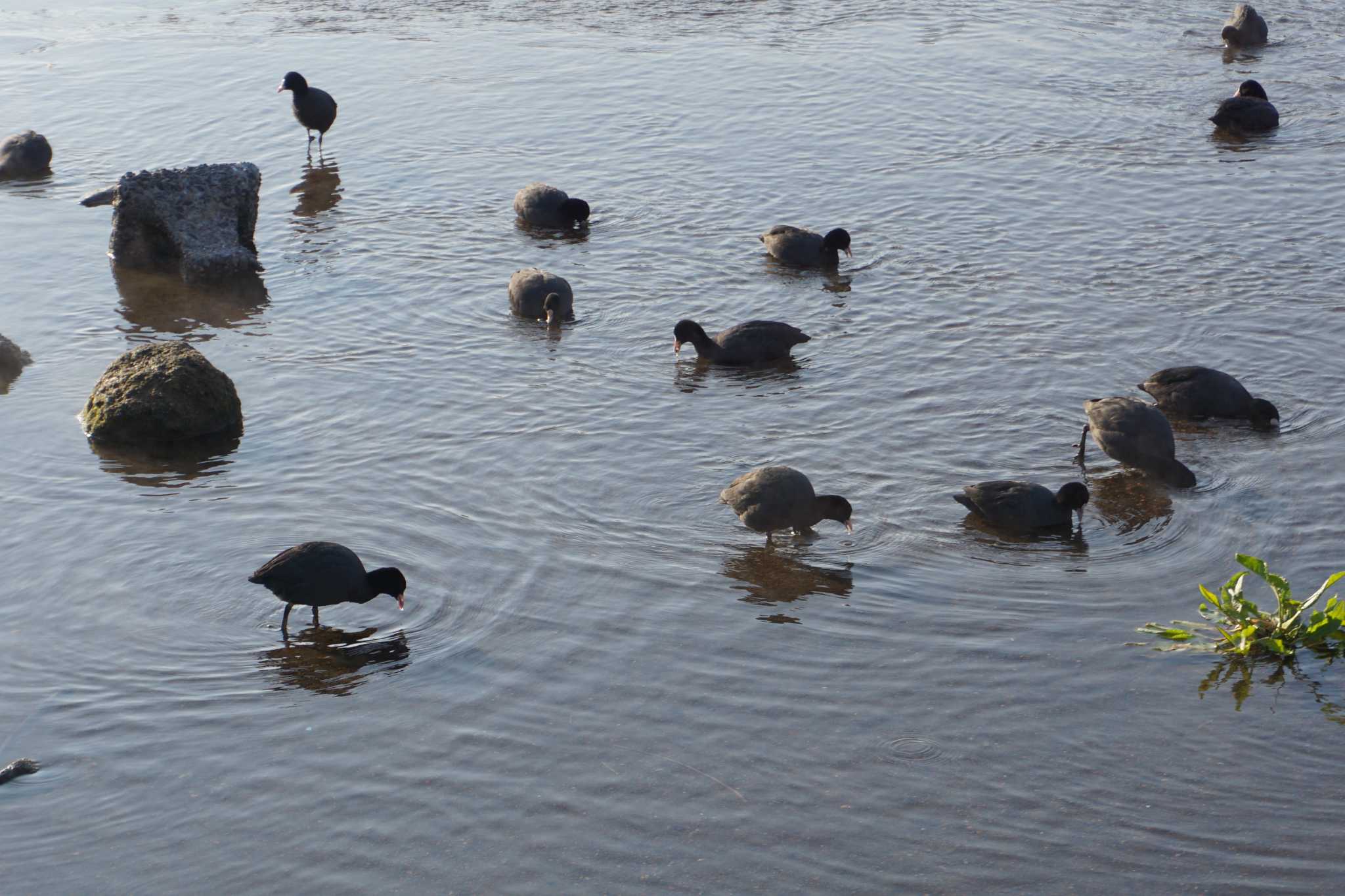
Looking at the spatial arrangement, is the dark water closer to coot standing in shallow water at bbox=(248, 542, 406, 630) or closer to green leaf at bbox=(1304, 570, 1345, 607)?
coot standing in shallow water at bbox=(248, 542, 406, 630)

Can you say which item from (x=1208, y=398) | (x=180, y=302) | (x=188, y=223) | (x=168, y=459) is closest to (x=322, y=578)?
(x=168, y=459)

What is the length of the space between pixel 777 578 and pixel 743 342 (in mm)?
4118

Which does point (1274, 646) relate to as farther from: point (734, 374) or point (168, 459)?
point (168, 459)

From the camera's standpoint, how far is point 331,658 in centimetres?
910

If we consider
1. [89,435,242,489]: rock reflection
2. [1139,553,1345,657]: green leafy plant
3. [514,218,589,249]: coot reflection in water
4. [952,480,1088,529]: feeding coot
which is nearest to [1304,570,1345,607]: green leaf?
[1139,553,1345,657]: green leafy plant

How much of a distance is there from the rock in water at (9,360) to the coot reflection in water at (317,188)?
5132 mm

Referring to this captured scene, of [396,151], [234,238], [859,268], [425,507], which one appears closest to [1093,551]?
[425,507]

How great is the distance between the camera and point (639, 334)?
47.3 ft

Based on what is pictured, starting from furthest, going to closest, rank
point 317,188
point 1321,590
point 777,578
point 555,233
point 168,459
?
point 317,188 < point 555,233 < point 168,459 < point 777,578 < point 1321,590

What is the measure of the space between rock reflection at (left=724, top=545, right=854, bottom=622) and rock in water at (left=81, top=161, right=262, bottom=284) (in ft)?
28.2

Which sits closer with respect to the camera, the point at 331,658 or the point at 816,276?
the point at 331,658

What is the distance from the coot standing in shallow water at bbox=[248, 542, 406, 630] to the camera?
9102 mm

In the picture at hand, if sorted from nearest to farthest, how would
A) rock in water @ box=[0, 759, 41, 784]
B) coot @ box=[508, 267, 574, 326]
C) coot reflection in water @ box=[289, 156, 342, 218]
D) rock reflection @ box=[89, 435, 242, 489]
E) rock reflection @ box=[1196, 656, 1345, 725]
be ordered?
rock in water @ box=[0, 759, 41, 784]
rock reflection @ box=[1196, 656, 1345, 725]
rock reflection @ box=[89, 435, 242, 489]
coot @ box=[508, 267, 574, 326]
coot reflection in water @ box=[289, 156, 342, 218]

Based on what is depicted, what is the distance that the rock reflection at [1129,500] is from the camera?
10.7m
